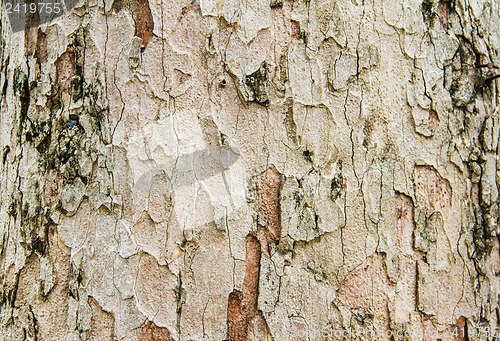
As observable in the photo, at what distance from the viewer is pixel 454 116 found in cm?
108

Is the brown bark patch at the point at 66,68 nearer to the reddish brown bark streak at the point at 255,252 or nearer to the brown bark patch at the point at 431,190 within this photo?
the reddish brown bark streak at the point at 255,252

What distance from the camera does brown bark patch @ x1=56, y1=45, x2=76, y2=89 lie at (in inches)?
42.2

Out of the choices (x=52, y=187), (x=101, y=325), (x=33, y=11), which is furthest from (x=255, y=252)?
(x=33, y=11)

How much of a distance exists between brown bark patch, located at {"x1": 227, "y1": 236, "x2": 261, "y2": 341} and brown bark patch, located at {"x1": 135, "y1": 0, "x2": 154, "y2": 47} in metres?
0.61

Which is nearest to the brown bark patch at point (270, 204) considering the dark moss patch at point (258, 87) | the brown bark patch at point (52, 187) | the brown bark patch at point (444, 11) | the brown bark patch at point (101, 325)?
the dark moss patch at point (258, 87)

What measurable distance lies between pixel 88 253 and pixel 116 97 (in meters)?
0.41

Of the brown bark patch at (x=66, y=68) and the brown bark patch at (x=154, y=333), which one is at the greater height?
the brown bark patch at (x=66, y=68)

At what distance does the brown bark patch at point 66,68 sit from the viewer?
1.07 meters

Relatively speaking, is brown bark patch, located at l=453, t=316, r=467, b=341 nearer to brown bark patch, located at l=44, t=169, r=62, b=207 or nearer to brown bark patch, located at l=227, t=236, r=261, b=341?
brown bark patch, located at l=227, t=236, r=261, b=341

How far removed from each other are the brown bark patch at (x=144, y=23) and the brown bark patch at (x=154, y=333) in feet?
2.33

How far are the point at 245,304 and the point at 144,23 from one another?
76 cm

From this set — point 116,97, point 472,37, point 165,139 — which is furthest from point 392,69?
point 116,97

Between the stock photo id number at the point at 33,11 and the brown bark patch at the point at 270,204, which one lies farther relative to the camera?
the stock photo id number at the point at 33,11

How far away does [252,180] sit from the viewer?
0.97 meters
